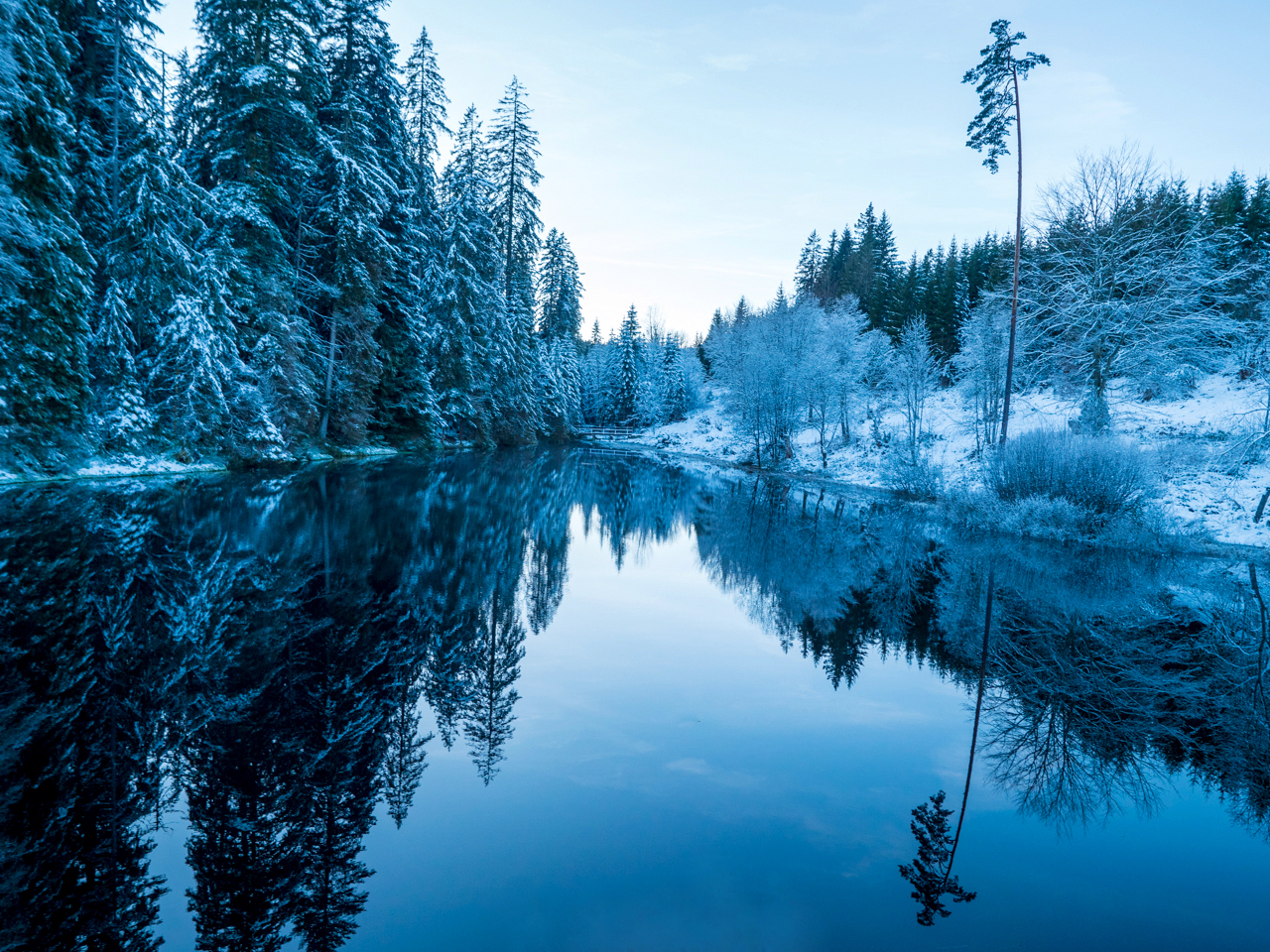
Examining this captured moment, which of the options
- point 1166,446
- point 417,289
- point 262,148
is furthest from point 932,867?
point 417,289

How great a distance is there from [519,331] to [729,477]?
64.5 ft

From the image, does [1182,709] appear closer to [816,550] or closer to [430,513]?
[816,550]

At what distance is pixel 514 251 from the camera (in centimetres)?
4644

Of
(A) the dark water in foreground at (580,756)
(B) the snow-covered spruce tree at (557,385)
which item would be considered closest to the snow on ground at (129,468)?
(A) the dark water in foreground at (580,756)

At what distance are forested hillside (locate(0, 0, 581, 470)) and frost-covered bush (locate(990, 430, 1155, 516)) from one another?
24558mm

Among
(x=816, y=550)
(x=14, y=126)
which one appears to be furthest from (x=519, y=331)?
(x=816, y=550)

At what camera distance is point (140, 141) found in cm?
1827

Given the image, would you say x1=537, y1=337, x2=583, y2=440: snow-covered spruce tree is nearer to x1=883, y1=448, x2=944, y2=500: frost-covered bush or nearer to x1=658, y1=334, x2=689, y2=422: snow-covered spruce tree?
x1=658, y1=334, x2=689, y2=422: snow-covered spruce tree

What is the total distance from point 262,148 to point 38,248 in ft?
37.3

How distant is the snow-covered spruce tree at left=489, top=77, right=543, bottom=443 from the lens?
4416cm

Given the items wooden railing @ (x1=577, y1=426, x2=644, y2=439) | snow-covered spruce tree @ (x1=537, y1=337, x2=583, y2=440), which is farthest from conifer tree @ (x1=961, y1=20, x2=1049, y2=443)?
wooden railing @ (x1=577, y1=426, x2=644, y2=439)

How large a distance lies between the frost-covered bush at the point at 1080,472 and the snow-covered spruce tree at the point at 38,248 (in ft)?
85.2

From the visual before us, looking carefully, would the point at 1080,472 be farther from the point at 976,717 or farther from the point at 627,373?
the point at 627,373

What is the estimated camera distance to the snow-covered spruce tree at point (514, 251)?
145 ft
